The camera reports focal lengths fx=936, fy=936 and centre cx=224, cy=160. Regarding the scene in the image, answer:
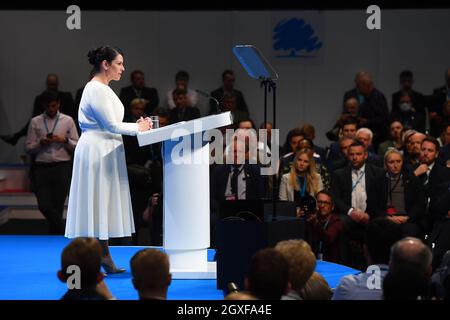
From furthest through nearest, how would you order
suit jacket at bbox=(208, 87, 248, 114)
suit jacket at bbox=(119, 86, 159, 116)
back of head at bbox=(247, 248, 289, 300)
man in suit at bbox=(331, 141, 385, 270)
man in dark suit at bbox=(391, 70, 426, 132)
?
suit jacket at bbox=(208, 87, 248, 114), suit jacket at bbox=(119, 86, 159, 116), man in dark suit at bbox=(391, 70, 426, 132), man in suit at bbox=(331, 141, 385, 270), back of head at bbox=(247, 248, 289, 300)

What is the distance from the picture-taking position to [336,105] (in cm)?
1206

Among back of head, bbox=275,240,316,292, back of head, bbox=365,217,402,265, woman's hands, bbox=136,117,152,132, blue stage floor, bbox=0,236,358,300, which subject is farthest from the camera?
woman's hands, bbox=136,117,152,132

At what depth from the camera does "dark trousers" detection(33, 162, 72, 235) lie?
29.2 ft

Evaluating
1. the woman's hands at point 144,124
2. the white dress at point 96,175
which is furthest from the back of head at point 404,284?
the white dress at point 96,175

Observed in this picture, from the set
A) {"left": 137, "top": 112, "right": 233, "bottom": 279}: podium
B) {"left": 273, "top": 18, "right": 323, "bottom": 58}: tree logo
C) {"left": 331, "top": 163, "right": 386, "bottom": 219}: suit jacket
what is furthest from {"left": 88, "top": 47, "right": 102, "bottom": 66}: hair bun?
{"left": 273, "top": 18, "right": 323, "bottom": 58}: tree logo

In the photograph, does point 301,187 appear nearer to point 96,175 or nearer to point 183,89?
point 96,175

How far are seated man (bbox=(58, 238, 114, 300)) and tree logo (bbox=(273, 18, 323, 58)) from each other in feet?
27.1

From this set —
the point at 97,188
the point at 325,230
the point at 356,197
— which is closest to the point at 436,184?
the point at 356,197

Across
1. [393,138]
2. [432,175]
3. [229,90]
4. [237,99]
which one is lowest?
[432,175]

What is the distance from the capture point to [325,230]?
295 inches

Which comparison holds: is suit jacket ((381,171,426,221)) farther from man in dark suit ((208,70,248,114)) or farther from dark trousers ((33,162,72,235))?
man in dark suit ((208,70,248,114))

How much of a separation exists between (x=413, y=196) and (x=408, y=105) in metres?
2.80
